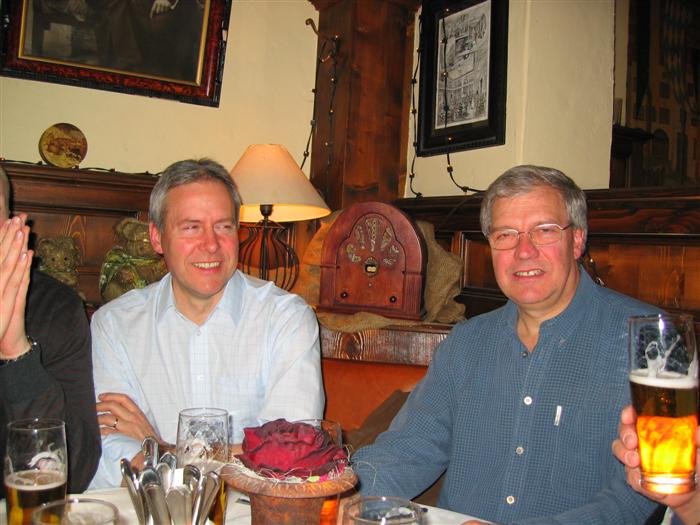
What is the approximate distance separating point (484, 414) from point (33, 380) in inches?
45.2

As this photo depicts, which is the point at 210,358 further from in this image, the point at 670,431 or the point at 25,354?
the point at 670,431

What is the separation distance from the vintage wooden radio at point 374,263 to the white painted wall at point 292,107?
0.68 m

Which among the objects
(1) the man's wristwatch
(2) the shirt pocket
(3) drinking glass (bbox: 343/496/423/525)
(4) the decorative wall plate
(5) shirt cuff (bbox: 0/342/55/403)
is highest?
(4) the decorative wall plate

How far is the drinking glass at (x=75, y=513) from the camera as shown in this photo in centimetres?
85

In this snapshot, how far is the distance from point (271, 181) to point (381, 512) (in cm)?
A: 253

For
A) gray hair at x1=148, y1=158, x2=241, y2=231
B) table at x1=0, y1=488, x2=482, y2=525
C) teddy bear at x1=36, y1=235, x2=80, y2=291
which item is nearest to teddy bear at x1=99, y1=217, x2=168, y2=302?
teddy bear at x1=36, y1=235, x2=80, y2=291

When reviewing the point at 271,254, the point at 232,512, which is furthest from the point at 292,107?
the point at 232,512

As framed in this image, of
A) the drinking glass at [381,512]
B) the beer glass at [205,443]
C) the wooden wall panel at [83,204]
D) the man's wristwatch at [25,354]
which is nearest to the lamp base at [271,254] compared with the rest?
the wooden wall panel at [83,204]

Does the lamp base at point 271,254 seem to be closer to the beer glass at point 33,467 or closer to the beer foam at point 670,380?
the beer glass at point 33,467

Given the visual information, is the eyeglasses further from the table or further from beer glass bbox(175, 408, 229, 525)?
beer glass bbox(175, 408, 229, 525)

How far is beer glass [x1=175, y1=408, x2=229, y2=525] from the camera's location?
1.20m

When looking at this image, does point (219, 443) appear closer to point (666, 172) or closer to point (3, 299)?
point (3, 299)

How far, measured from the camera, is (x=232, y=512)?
1.35 metres

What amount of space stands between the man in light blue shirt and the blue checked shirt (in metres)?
0.33
